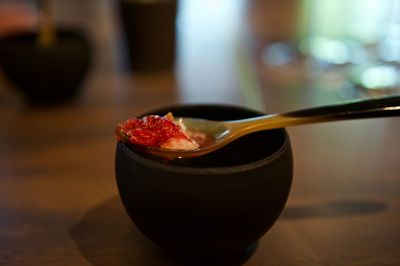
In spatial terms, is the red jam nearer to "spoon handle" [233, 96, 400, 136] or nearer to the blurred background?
"spoon handle" [233, 96, 400, 136]

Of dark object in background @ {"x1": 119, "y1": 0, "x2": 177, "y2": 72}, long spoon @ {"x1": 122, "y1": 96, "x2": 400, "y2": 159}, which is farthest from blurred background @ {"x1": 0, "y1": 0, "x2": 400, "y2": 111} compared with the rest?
long spoon @ {"x1": 122, "y1": 96, "x2": 400, "y2": 159}

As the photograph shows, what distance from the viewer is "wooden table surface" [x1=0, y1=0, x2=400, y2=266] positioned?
57 centimetres

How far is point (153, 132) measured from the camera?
20.9 inches

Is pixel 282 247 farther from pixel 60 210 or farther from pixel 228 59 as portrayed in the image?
pixel 228 59

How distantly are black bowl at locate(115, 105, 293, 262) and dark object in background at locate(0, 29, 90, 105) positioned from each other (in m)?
0.49

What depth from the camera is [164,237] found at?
0.48 meters

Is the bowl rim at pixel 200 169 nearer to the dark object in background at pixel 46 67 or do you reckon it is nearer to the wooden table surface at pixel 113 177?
the wooden table surface at pixel 113 177

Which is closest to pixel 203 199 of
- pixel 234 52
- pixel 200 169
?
pixel 200 169

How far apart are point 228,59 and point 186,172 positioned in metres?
0.80

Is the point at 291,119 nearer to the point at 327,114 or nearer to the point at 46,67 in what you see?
the point at 327,114

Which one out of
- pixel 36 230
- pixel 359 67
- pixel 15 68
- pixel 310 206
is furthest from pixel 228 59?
pixel 36 230

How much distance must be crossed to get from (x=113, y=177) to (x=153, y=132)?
0.21 metres

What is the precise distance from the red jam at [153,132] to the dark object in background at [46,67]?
455mm

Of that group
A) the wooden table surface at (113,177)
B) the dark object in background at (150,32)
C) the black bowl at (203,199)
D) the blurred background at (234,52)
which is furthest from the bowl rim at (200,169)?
the dark object in background at (150,32)
